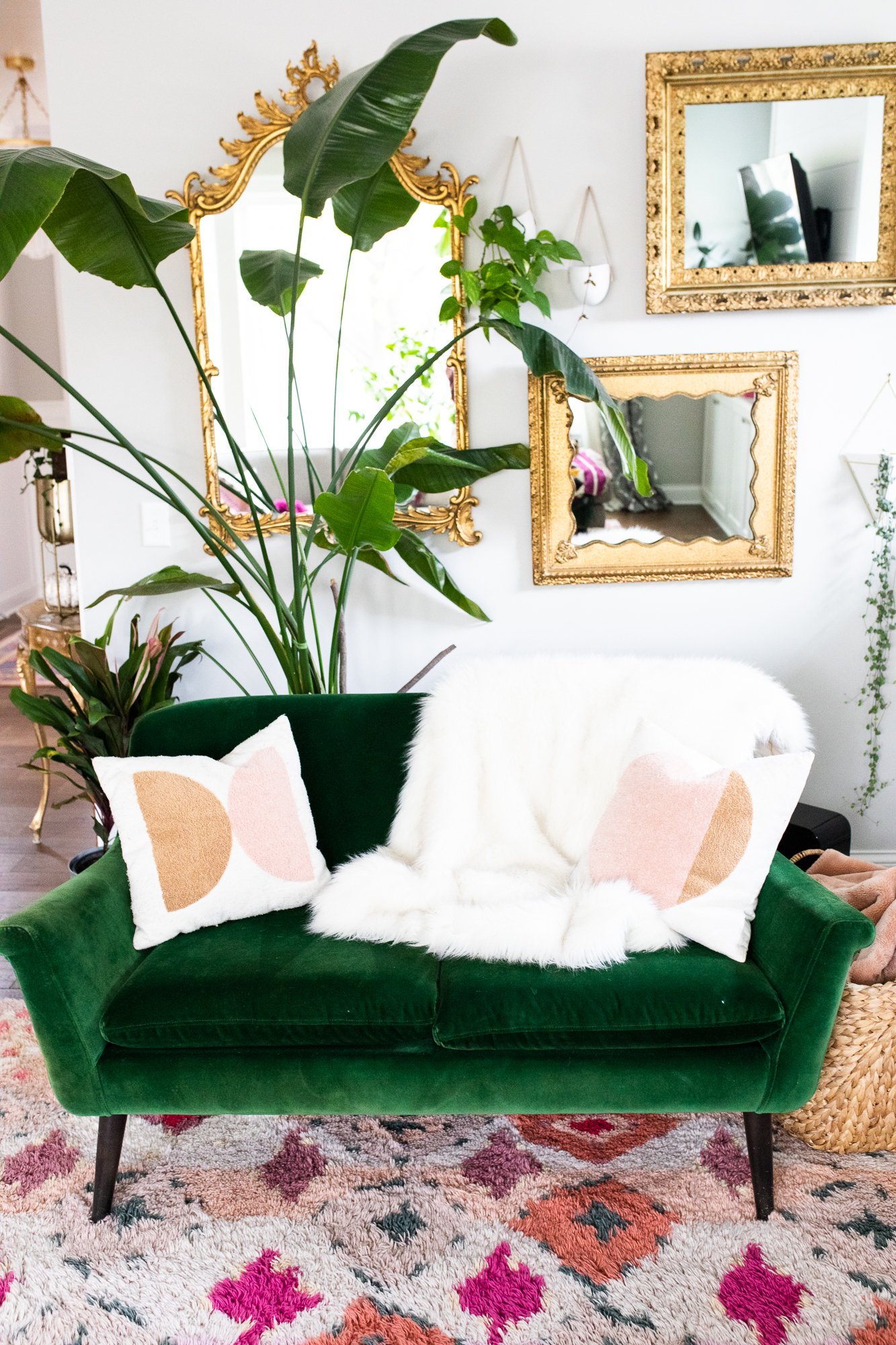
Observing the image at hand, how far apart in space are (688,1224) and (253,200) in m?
2.73

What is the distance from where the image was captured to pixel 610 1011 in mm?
1870

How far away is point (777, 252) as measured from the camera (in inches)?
115

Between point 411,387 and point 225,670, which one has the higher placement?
point 411,387

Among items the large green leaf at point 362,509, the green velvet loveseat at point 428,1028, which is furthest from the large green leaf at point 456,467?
the green velvet loveseat at point 428,1028

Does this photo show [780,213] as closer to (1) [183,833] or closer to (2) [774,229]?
(2) [774,229]

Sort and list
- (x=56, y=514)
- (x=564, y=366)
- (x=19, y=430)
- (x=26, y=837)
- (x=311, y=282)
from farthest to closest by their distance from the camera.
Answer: (x=56, y=514)
(x=26, y=837)
(x=311, y=282)
(x=564, y=366)
(x=19, y=430)

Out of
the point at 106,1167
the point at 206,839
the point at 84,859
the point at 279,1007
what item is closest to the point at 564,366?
the point at 206,839

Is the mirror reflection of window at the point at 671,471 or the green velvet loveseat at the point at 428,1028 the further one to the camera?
the mirror reflection of window at the point at 671,471

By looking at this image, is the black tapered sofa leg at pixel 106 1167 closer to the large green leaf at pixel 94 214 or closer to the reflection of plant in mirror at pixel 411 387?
the large green leaf at pixel 94 214

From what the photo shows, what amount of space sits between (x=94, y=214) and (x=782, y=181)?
5.95ft

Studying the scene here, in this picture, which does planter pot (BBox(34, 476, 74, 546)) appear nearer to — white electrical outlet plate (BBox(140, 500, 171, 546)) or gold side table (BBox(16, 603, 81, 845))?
gold side table (BBox(16, 603, 81, 845))

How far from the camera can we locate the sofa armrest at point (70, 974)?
1.84m

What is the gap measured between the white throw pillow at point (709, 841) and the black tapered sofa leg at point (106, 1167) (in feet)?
3.36

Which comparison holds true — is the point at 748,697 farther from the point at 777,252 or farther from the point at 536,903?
the point at 777,252
